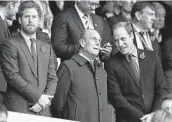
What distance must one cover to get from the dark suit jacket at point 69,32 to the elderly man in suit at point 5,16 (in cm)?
49

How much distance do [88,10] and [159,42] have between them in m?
1.15

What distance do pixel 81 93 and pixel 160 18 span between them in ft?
6.62

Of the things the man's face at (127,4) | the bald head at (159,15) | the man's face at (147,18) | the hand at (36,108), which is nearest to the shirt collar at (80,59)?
the hand at (36,108)

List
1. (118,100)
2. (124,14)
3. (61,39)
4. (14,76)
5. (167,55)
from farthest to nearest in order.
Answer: (124,14), (167,55), (61,39), (118,100), (14,76)

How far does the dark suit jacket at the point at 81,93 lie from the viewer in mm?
7391

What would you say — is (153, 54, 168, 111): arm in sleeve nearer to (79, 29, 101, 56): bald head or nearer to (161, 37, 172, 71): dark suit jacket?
(161, 37, 172, 71): dark suit jacket

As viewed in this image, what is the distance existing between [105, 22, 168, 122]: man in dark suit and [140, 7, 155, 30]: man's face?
354 millimetres

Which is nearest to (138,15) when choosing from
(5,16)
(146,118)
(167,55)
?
(167,55)

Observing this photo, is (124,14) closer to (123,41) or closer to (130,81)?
(123,41)

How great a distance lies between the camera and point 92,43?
761cm

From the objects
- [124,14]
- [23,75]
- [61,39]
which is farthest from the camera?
[124,14]

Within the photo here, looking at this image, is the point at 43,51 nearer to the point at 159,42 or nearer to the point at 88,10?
the point at 88,10

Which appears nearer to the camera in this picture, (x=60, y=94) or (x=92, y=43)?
(x=60, y=94)

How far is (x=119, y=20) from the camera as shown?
8.53m
